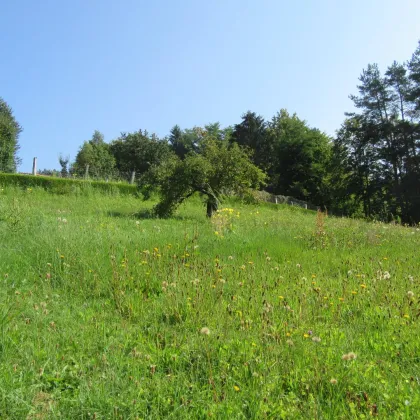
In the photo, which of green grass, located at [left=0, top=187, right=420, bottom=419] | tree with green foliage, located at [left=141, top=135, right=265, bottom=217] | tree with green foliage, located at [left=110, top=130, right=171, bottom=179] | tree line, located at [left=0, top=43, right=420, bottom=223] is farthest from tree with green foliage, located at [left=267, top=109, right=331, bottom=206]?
green grass, located at [left=0, top=187, right=420, bottom=419]

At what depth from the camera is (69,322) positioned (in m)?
3.29

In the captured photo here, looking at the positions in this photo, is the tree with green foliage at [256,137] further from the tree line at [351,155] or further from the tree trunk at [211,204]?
the tree trunk at [211,204]

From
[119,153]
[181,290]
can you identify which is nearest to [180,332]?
[181,290]

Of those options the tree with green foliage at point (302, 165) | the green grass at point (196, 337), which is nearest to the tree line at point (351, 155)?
the tree with green foliage at point (302, 165)

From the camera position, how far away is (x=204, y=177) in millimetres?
12836

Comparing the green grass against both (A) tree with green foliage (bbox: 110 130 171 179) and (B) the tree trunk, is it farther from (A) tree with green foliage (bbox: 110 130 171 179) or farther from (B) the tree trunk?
(A) tree with green foliage (bbox: 110 130 171 179)

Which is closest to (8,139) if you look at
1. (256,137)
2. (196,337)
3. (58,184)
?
(58,184)

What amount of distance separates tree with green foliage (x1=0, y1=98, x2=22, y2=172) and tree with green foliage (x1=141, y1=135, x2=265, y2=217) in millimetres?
17675

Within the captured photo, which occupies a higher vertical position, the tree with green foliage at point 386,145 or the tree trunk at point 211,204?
the tree with green foliage at point 386,145

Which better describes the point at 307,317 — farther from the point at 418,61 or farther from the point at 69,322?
the point at 418,61

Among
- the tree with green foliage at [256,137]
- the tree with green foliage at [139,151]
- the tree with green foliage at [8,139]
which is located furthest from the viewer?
the tree with green foliage at [139,151]

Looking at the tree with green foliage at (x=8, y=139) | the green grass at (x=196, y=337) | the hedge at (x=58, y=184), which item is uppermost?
the tree with green foliage at (x=8, y=139)

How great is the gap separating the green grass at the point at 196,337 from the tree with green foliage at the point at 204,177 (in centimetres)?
725

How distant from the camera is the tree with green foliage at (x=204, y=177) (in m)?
12.9
